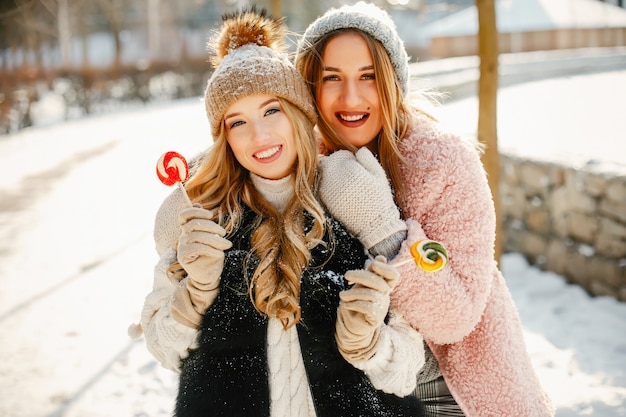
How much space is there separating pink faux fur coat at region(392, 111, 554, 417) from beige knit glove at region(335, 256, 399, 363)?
0.26 meters

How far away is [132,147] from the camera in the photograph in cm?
1200

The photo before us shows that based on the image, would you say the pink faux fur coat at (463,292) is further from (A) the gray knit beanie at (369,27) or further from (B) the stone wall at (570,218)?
(B) the stone wall at (570,218)

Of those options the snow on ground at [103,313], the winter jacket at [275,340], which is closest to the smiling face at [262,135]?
the winter jacket at [275,340]

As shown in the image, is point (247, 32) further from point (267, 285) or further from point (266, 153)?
point (267, 285)

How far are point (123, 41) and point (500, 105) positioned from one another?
37.7 meters

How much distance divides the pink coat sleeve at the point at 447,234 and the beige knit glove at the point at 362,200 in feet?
0.31

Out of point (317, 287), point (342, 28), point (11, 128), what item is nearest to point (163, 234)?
point (317, 287)

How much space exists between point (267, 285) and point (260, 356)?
0.75 ft

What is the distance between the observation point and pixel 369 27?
2.25 m

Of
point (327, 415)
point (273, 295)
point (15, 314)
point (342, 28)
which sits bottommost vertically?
point (15, 314)

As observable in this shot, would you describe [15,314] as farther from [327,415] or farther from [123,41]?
[123,41]

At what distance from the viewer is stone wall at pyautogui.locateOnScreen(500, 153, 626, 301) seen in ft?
13.5

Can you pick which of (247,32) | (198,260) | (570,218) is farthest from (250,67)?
(570,218)

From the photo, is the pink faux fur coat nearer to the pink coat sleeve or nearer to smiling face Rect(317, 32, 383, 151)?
the pink coat sleeve
